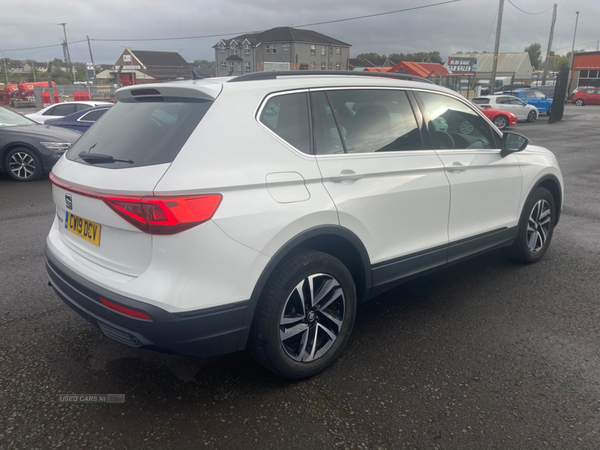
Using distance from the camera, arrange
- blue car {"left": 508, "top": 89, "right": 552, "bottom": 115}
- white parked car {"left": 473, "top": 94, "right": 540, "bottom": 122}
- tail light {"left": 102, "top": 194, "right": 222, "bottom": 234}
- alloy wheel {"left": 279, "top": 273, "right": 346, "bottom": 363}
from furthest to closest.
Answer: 1. blue car {"left": 508, "top": 89, "right": 552, "bottom": 115}
2. white parked car {"left": 473, "top": 94, "right": 540, "bottom": 122}
3. alloy wheel {"left": 279, "top": 273, "right": 346, "bottom": 363}
4. tail light {"left": 102, "top": 194, "right": 222, "bottom": 234}

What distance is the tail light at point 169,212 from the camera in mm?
2184

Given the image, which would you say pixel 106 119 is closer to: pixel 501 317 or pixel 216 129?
pixel 216 129

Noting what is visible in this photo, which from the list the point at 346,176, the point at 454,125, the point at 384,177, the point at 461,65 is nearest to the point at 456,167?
the point at 454,125

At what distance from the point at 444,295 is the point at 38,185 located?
25.5 ft

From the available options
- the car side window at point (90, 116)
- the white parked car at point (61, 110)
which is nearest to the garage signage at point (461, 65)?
the white parked car at point (61, 110)

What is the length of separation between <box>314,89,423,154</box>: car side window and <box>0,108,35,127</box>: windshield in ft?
27.7

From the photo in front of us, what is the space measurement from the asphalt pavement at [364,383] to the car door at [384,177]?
57 centimetres

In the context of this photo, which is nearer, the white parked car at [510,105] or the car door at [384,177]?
the car door at [384,177]

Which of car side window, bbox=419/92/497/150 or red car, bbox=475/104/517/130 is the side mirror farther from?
red car, bbox=475/104/517/130

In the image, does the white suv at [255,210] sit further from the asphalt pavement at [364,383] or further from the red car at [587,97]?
the red car at [587,97]

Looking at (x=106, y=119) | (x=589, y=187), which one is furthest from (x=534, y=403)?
(x=589, y=187)

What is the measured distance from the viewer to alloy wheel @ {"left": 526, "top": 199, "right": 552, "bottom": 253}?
14.9 ft

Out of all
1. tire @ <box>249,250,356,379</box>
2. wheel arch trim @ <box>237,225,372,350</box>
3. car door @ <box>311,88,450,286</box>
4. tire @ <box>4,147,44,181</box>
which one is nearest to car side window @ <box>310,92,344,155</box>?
car door @ <box>311,88,450,286</box>

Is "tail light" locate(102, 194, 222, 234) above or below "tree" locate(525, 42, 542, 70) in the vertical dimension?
below
